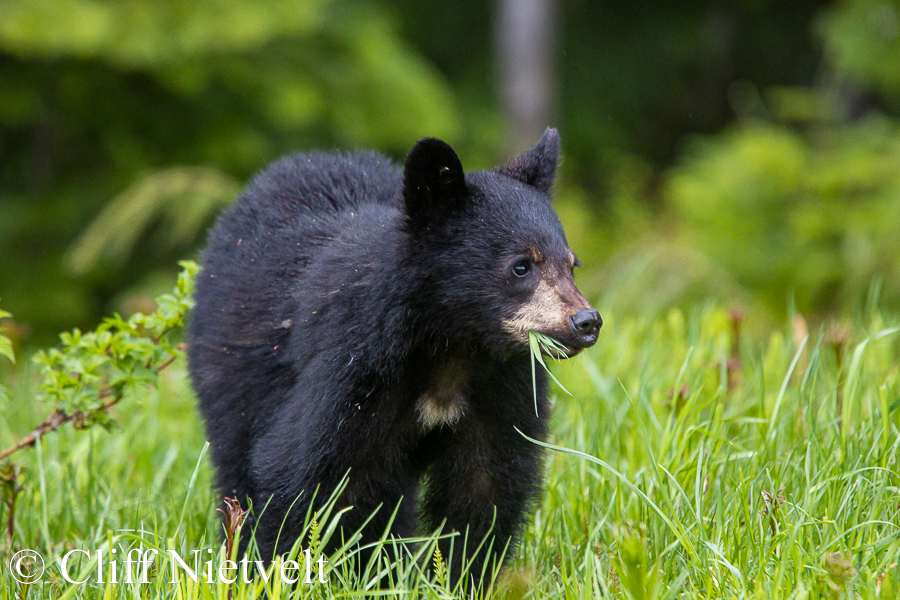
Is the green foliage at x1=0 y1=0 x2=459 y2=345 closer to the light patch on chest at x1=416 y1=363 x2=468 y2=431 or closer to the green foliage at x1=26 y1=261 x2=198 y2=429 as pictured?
the green foliage at x1=26 y1=261 x2=198 y2=429

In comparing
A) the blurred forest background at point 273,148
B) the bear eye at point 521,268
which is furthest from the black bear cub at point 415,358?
the blurred forest background at point 273,148

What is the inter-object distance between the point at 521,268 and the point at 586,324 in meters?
0.27

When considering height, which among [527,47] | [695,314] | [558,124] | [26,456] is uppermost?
[527,47]

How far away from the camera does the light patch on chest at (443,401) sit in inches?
106

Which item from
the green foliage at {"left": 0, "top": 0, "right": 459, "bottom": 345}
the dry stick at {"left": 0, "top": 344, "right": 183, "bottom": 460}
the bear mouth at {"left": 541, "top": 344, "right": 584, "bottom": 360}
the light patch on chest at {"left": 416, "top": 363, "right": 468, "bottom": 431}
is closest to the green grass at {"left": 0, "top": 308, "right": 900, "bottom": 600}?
the dry stick at {"left": 0, "top": 344, "right": 183, "bottom": 460}

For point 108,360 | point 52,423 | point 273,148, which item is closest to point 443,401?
point 108,360

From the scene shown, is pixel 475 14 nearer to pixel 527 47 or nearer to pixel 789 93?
pixel 527 47

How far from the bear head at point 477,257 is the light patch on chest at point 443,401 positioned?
126 mm

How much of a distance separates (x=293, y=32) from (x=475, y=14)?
5385mm

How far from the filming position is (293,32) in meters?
7.27

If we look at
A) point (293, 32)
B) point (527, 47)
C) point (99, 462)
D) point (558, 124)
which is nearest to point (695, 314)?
point (99, 462)

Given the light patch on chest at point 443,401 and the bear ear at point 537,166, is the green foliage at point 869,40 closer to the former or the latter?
the bear ear at point 537,166

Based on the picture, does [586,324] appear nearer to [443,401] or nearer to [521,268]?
[521,268]

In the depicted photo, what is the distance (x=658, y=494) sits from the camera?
112 inches
